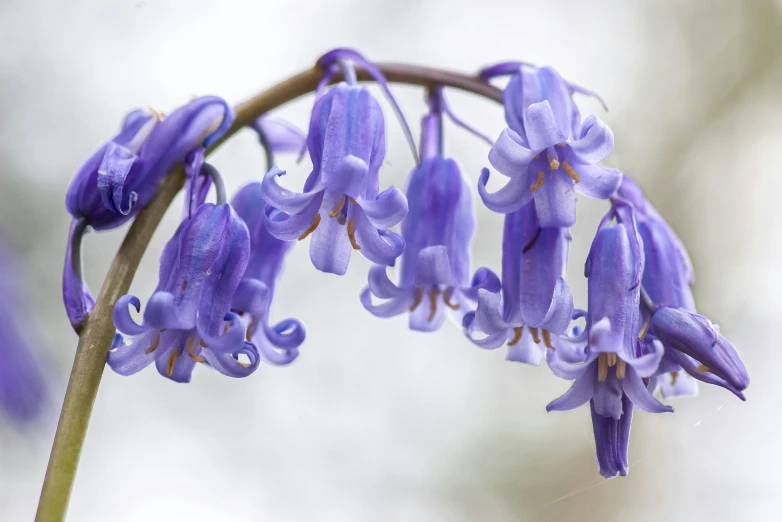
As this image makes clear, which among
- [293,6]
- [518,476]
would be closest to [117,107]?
[293,6]

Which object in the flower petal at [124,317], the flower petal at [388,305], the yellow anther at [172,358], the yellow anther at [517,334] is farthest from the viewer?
the flower petal at [388,305]

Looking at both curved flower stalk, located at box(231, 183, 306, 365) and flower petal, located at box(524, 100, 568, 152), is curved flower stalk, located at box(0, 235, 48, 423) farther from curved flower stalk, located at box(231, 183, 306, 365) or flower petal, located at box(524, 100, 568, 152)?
flower petal, located at box(524, 100, 568, 152)

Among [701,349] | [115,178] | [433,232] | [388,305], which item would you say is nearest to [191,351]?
[115,178]

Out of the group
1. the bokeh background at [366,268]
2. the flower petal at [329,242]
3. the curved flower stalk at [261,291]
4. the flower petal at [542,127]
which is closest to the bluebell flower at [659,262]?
the flower petal at [542,127]

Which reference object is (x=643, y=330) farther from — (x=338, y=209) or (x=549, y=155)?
(x=338, y=209)

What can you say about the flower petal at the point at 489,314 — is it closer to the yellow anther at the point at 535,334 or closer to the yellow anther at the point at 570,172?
the yellow anther at the point at 535,334

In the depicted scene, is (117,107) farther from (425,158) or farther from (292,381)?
(425,158)
